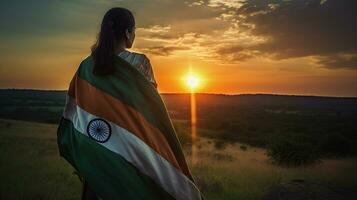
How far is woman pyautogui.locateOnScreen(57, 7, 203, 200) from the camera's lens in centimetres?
255

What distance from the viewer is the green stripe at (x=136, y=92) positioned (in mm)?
2623

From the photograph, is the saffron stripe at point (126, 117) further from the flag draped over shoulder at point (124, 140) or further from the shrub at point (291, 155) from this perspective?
the shrub at point (291, 155)

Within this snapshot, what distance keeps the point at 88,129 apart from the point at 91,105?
0.13 m

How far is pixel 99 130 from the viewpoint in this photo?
261 cm

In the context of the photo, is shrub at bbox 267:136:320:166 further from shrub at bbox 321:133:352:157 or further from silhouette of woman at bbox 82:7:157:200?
silhouette of woman at bbox 82:7:157:200

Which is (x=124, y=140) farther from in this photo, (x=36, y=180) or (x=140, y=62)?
(x=36, y=180)

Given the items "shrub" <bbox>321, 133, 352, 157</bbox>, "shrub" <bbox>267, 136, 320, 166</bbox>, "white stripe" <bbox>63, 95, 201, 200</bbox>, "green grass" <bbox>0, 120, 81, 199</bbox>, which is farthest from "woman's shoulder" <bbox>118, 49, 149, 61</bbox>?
"shrub" <bbox>321, 133, 352, 157</bbox>

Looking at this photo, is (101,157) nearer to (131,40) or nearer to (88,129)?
(88,129)

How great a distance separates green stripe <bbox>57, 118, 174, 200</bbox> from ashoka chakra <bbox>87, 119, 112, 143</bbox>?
1.3 inches

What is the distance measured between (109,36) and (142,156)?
692mm

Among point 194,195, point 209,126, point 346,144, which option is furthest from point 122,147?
point 209,126

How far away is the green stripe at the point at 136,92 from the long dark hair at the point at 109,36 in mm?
51

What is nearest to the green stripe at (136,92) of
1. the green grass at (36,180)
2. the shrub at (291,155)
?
the green grass at (36,180)

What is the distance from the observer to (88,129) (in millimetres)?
2615
